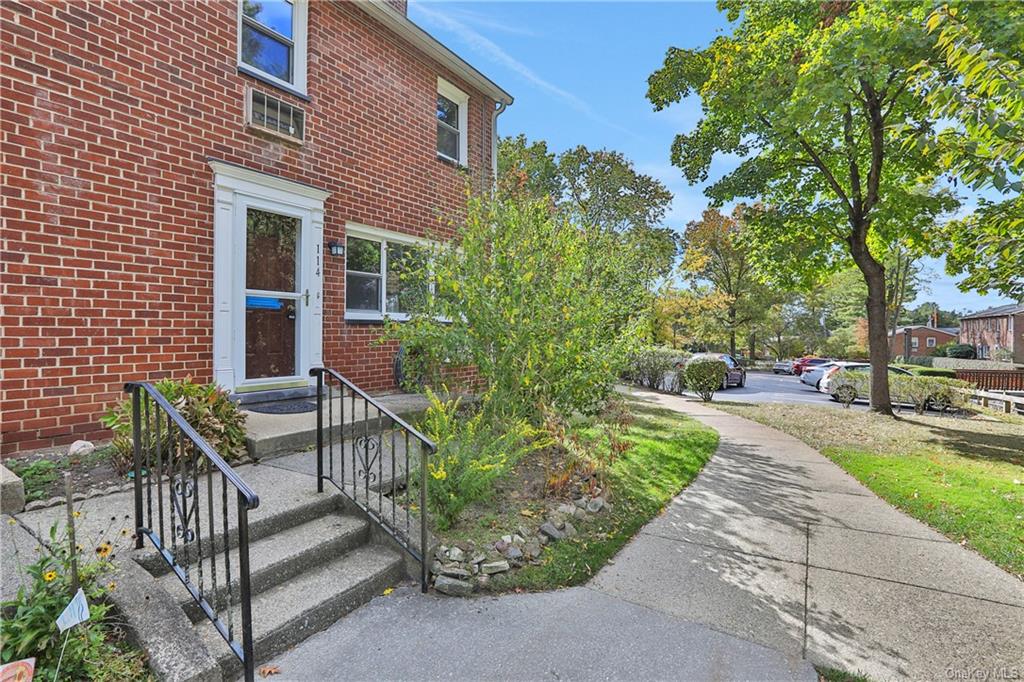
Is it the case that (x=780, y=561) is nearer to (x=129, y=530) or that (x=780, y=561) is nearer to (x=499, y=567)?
(x=499, y=567)

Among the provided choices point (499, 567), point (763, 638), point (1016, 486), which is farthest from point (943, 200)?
point (499, 567)

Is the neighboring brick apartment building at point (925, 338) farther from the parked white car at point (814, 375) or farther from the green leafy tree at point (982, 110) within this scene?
the green leafy tree at point (982, 110)

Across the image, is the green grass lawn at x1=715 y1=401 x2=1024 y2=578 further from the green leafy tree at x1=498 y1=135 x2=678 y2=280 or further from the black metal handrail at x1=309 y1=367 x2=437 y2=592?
the green leafy tree at x1=498 y1=135 x2=678 y2=280

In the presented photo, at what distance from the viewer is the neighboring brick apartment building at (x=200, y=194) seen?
13.1 feet

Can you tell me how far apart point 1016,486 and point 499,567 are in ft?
19.7

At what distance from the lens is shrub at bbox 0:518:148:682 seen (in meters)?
1.78

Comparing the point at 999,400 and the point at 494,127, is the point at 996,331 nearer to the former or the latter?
the point at 999,400

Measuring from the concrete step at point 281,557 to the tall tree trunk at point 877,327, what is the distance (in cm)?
1119

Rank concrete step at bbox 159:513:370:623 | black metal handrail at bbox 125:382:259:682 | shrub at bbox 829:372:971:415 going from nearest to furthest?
black metal handrail at bbox 125:382:259:682
concrete step at bbox 159:513:370:623
shrub at bbox 829:372:971:415

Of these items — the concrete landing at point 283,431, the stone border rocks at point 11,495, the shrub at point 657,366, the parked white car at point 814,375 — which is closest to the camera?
the stone border rocks at point 11,495

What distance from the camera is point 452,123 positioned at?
8719 millimetres

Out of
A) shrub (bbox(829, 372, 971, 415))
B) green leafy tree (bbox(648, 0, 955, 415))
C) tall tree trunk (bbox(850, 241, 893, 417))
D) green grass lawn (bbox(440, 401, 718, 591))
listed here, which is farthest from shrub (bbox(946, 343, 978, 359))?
green grass lawn (bbox(440, 401, 718, 591))

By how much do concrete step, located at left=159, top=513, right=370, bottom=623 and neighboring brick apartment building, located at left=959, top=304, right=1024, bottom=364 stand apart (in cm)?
4608

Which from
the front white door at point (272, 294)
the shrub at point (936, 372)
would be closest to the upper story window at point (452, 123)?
the front white door at point (272, 294)
